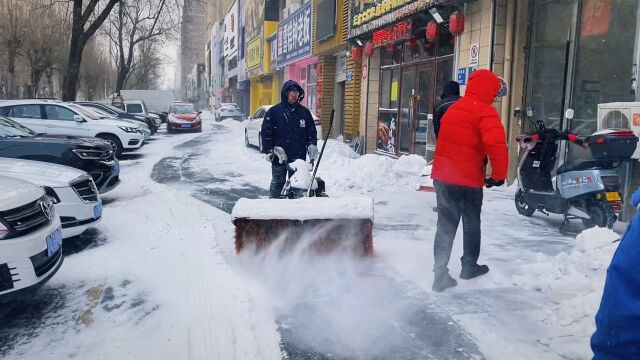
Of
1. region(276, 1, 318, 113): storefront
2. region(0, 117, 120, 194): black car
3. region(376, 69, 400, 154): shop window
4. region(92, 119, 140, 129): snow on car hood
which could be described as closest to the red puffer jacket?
region(0, 117, 120, 194): black car

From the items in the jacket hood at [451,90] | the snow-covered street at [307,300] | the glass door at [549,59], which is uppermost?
the glass door at [549,59]

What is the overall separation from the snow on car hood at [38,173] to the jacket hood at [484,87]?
4.11 metres

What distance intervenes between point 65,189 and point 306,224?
2572 millimetres

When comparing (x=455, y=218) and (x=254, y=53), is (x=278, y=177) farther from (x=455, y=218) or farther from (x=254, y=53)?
(x=254, y=53)

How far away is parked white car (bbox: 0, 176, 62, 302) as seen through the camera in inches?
142

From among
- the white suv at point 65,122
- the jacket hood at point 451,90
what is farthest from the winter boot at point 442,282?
the white suv at point 65,122

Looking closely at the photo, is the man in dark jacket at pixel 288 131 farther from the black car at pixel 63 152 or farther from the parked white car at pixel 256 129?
the parked white car at pixel 256 129

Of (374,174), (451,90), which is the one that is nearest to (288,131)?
(451,90)

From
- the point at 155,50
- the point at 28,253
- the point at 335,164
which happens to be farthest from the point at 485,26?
the point at 155,50

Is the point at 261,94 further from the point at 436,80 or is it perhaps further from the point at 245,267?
the point at 245,267

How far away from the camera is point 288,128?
622 centimetres

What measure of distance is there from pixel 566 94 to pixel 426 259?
14.9 feet

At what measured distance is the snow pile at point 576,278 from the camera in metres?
3.78

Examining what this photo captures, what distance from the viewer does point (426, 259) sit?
211 inches
